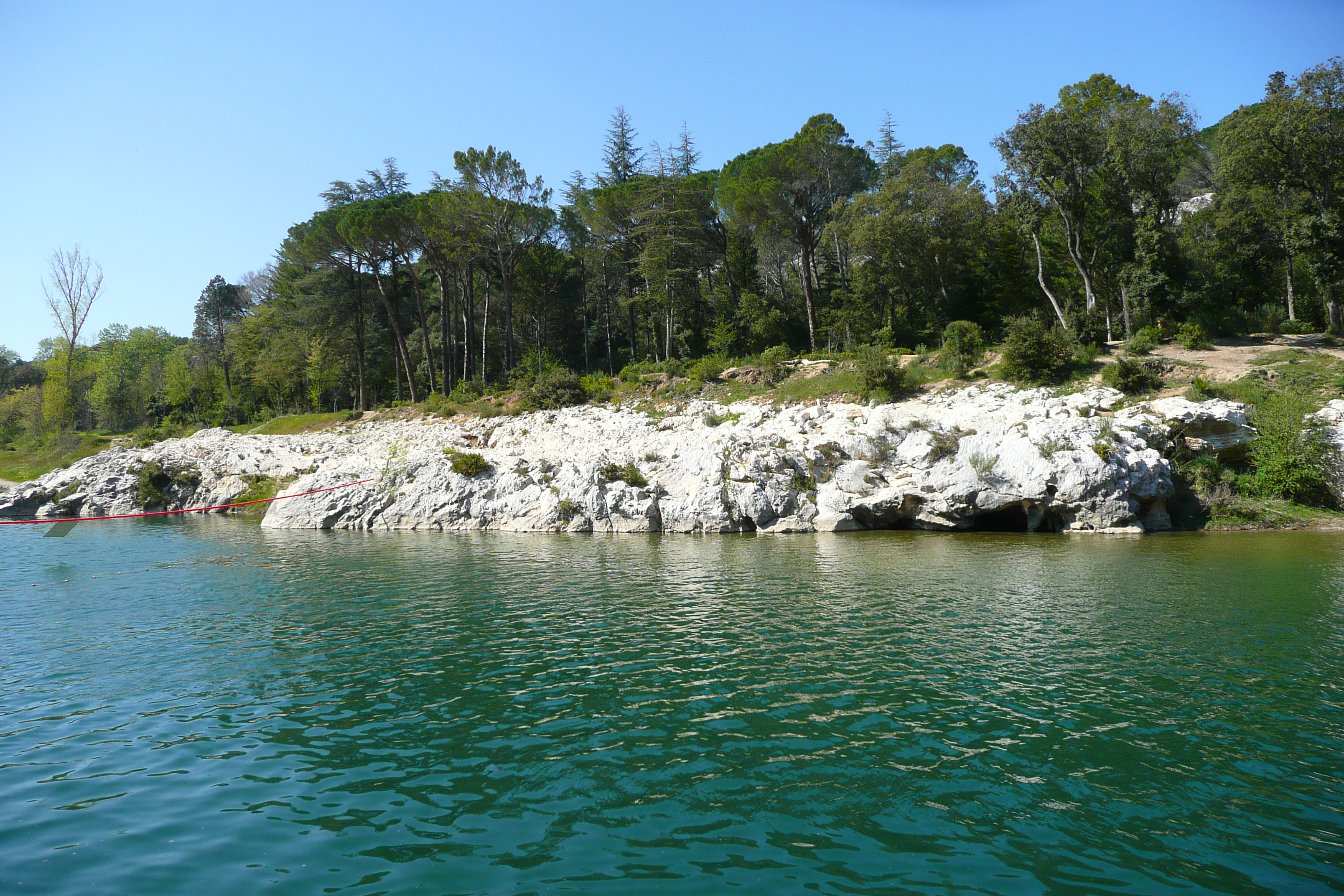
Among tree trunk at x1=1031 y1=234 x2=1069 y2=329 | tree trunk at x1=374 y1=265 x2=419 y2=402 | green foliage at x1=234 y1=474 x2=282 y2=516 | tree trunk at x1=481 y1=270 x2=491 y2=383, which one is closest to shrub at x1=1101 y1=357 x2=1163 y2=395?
tree trunk at x1=1031 y1=234 x2=1069 y2=329

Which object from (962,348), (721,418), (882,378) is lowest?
(721,418)

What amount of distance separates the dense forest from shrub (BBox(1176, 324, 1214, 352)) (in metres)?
2.34

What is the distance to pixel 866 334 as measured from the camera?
47.8 metres

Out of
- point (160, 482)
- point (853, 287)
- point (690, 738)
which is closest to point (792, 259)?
point (853, 287)

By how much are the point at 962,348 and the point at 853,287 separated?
1505cm

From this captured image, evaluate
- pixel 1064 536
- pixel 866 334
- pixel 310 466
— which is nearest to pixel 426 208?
pixel 310 466

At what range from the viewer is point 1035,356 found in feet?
109

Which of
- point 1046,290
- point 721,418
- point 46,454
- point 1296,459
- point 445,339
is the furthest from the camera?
point 46,454

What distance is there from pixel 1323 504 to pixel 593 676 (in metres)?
28.7

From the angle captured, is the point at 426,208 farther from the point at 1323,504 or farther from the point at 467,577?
the point at 1323,504

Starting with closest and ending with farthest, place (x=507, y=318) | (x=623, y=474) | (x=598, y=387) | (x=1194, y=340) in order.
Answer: (x=623, y=474)
(x=1194, y=340)
(x=598, y=387)
(x=507, y=318)

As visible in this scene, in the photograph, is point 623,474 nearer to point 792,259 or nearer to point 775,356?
point 775,356

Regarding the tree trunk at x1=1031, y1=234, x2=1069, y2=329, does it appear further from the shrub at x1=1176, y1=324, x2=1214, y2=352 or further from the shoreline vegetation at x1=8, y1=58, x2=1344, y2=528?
the shrub at x1=1176, y1=324, x2=1214, y2=352

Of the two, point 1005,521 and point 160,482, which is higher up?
point 160,482
